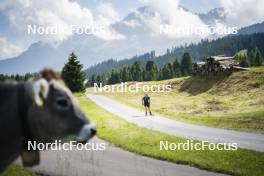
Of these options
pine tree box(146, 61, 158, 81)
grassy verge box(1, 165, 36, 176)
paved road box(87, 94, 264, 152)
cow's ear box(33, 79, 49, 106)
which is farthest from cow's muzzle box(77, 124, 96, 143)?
pine tree box(146, 61, 158, 81)

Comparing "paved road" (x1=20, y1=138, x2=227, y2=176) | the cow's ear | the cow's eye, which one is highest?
the cow's ear

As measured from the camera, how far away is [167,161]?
60.5ft

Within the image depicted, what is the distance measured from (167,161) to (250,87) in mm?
46705

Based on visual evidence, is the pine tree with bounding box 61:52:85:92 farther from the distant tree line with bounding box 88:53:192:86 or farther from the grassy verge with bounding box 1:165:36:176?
the distant tree line with bounding box 88:53:192:86

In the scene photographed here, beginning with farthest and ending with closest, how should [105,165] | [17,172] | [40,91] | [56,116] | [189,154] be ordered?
[189,154]
[105,165]
[17,172]
[56,116]
[40,91]

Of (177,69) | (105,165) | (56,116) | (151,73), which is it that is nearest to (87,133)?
(56,116)

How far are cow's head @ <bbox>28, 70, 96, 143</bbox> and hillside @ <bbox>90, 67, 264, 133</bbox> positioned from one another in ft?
80.2

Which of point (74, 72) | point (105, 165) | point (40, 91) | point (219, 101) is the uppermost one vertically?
point (74, 72)

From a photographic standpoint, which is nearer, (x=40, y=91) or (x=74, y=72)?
(x=40, y=91)

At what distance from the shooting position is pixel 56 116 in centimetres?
432

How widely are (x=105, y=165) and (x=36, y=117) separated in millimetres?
13667

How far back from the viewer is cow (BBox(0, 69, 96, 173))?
159 inches

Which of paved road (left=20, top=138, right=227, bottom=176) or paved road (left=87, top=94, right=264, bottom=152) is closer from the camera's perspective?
paved road (left=20, top=138, right=227, bottom=176)

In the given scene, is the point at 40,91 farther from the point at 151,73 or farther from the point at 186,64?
the point at 151,73
